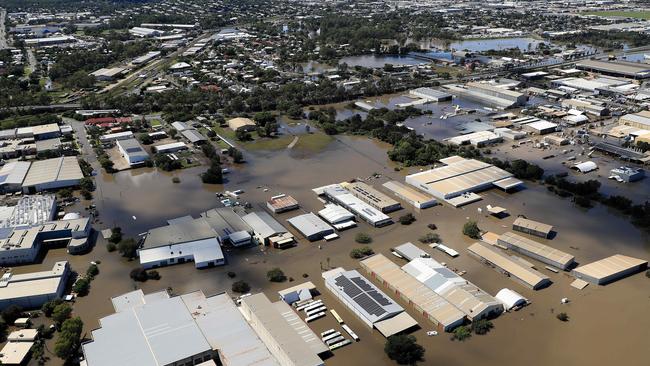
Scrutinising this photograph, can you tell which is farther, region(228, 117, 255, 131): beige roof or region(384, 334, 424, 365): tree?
region(228, 117, 255, 131): beige roof

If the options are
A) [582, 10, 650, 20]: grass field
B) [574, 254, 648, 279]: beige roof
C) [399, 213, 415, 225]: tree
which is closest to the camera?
[574, 254, 648, 279]: beige roof

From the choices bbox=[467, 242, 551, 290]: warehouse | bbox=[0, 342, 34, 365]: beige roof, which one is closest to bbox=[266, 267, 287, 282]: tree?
bbox=[467, 242, 551, 290]: warehouse

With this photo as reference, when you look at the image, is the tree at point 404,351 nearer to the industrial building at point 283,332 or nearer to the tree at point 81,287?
the industrial building at point 283,332

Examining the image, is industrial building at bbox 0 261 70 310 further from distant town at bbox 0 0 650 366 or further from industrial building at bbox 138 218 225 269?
industrial building at bbox 138 218 225 269

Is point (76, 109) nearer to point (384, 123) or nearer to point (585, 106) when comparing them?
point (384, 123)

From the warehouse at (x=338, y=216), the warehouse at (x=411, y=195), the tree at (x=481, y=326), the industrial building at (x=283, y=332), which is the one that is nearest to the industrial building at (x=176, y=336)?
the industrial building at (x=283, y=332)
